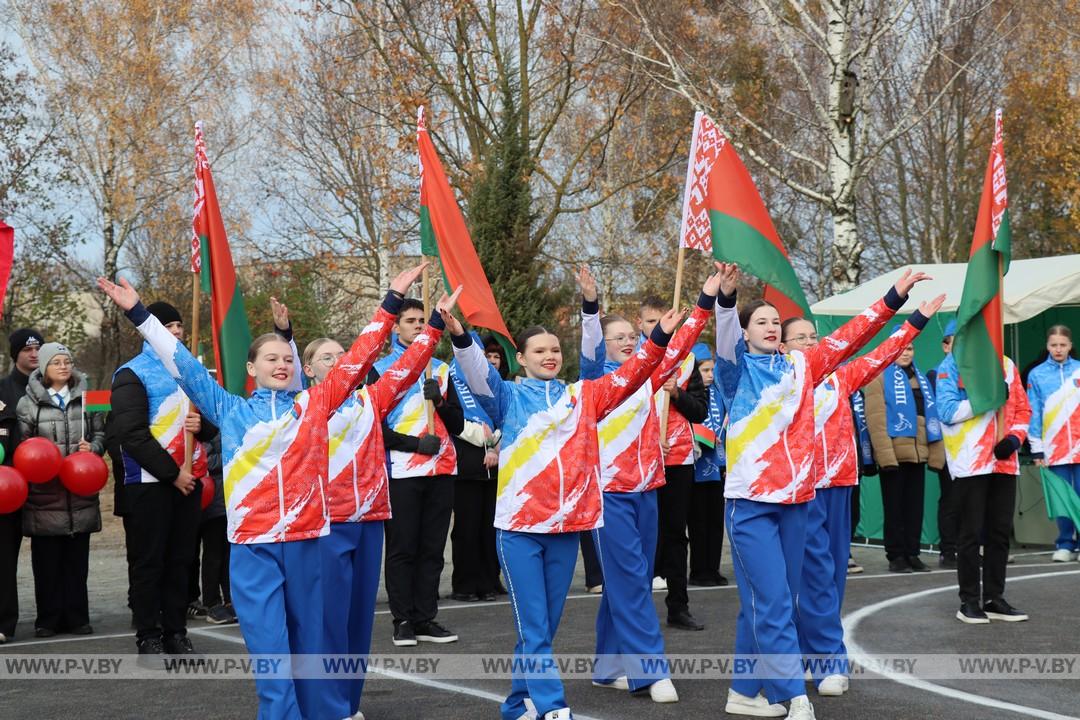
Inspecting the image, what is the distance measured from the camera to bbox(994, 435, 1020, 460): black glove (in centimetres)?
870

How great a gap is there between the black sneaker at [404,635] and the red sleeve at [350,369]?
3.08 metres

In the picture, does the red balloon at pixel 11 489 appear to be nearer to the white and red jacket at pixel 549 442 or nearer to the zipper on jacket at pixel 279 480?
the zipper on jacket at pixel 279 480

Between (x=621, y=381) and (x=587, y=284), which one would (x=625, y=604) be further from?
(x=587, y=284)

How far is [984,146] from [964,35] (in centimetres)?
343

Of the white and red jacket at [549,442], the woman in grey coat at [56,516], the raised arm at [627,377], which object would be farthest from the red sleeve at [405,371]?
the woman in grey coat at [56,516]

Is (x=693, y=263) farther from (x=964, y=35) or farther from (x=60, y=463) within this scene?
(x=60, y=463)

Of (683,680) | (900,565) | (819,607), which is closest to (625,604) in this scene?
(683,680)

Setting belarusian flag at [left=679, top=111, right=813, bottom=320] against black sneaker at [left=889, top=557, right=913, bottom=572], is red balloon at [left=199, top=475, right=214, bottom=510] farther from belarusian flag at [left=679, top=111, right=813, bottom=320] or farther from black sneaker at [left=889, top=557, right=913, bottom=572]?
black sneaker at [left=889, top=557, right=913, bottom=572]

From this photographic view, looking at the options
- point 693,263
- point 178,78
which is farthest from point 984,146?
point 178,78

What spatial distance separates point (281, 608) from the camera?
5.40m

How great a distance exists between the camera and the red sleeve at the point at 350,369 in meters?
5.70

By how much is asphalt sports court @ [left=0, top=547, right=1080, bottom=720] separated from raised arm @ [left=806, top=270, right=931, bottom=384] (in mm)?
1728

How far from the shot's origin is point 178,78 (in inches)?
1212

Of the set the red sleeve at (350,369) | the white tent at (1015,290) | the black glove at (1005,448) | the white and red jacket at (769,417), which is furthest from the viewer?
the white tent at (1015,290)
